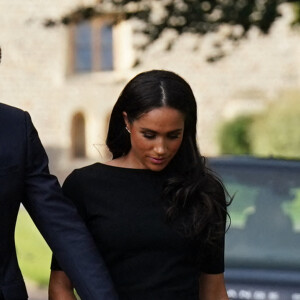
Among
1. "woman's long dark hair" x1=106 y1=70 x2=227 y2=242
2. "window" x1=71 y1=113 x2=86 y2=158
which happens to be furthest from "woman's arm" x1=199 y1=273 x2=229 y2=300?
"window" x1=71 y1=113 x2=86 y2=158

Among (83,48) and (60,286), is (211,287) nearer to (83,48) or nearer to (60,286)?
(60,286)

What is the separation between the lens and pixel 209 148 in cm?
2712

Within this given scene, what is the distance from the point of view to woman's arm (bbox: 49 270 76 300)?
4.01m

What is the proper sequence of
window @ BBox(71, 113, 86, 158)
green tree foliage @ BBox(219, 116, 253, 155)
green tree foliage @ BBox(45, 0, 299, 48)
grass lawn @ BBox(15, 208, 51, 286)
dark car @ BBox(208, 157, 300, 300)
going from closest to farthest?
dark car @ BBox(208, 157, 300, 300) < green tree foliage @ BBox(45, 0, 299, 48) < grass lawn @ BBox(15, 208, 51, 286) < green tree foliage @ BBox(219, 116, 253, 155) < window @ BBox(71, 113, 86, 158)

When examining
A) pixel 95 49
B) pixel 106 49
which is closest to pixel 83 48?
pixel 95 49

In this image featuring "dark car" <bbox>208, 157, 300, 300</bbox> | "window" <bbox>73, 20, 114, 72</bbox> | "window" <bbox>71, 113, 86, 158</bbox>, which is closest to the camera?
"dark car" <bbox>208, 157, 300, 300</bbox>

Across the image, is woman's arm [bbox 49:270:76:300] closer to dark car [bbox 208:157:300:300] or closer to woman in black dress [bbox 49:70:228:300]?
woman in black dress [bbox 49:70:228:300]

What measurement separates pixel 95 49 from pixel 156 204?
24.1 meters

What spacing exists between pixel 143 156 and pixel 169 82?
25 cm

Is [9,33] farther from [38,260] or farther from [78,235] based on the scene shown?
[78,235]

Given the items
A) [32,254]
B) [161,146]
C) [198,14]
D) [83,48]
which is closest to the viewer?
[161,146]

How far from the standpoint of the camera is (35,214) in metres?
4.03

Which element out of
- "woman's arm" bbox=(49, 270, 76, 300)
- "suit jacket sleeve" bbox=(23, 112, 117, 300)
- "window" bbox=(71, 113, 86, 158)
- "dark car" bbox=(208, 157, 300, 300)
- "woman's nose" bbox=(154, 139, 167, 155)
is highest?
"woman's nose" bbox=(154, 139, 167, 155)

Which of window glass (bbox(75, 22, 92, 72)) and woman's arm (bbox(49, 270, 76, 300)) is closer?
woman's arm (bbox(49, 270, 76, 300))
